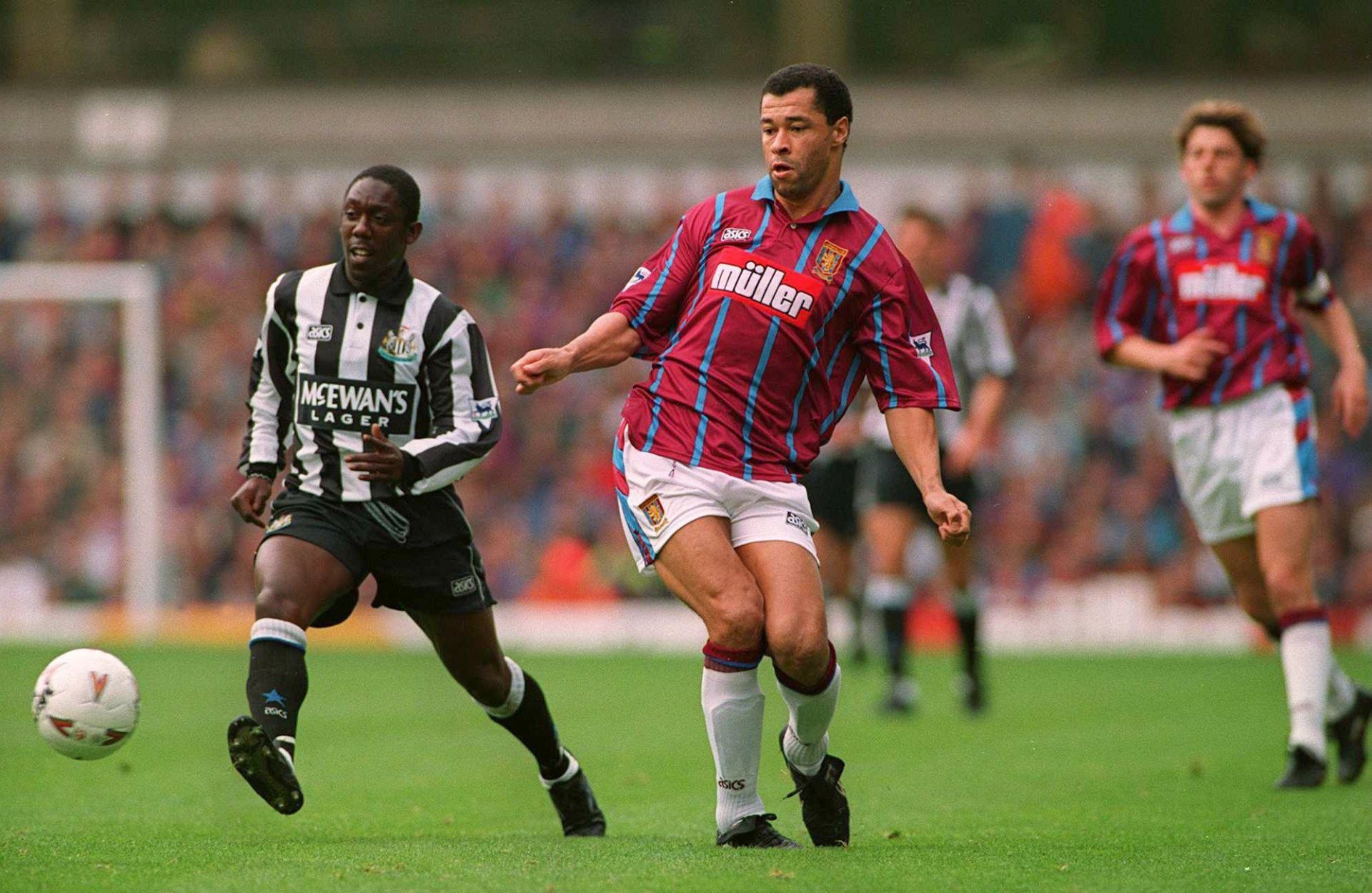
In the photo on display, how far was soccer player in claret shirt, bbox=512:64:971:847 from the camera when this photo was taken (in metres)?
5.48

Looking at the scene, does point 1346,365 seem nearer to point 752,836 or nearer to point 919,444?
point 919,444

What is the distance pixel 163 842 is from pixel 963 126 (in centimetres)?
1654

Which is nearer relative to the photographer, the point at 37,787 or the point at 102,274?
the point at 37,787

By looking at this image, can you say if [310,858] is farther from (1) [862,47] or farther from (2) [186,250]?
(1) [862,47]

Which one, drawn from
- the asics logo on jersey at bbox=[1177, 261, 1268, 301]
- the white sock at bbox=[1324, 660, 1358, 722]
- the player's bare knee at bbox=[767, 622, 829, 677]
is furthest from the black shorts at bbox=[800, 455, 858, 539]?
the player's bare knee at bbox=[767, 622, 829, 677]

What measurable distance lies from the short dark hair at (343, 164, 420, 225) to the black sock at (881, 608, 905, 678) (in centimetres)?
562

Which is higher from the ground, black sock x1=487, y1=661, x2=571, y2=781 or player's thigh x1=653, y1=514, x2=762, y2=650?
player's thigh x1=653, y1=514, x2=762, y2=650

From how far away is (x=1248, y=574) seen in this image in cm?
790

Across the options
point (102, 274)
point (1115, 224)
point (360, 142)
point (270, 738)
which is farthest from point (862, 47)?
point (270, 738)

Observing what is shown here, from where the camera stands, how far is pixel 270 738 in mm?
5340

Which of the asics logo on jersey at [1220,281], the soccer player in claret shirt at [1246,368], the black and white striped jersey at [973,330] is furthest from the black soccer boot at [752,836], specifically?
the black and white striped jersey at [973,330]

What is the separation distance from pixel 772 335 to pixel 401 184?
1338 mm

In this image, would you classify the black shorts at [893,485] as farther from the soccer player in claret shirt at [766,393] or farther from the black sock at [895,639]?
the soccer player in claret shirt at [766,393]

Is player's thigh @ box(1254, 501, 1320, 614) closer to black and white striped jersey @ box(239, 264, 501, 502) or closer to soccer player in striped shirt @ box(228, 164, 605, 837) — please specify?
soccer player in striped shirt @ box(228, 164, 605, 837)
